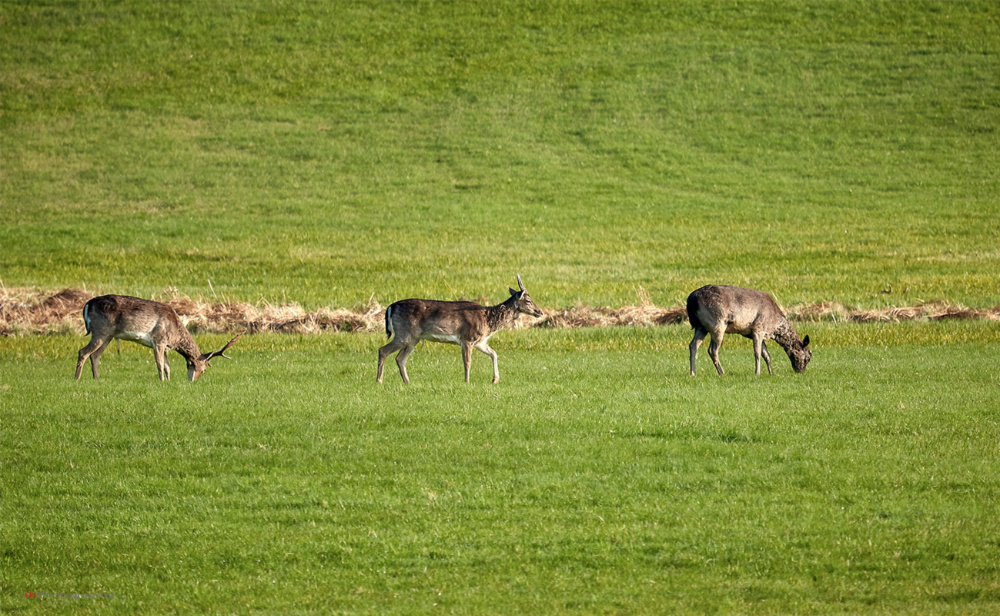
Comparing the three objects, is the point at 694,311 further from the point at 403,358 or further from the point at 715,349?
the point at 403,358

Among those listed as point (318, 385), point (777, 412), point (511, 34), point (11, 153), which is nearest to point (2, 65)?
point (11, 153)

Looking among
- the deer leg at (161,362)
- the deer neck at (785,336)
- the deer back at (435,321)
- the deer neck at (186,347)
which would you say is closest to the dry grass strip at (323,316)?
the deer neck at (186,347)

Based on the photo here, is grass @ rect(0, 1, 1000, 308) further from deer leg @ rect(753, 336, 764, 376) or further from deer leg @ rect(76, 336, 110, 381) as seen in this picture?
deer leg @ rect(76, 336, 110, 381)

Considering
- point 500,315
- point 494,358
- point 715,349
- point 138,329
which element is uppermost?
point 500,315

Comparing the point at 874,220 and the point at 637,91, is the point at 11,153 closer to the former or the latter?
the point at 637,91

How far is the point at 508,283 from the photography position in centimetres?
3309

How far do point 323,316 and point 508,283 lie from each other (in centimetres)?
809

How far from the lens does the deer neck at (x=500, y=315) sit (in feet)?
63.0

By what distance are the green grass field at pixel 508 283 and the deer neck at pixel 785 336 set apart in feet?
2.06

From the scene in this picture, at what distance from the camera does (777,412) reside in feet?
48.9

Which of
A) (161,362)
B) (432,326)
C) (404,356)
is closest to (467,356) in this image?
(432,326)

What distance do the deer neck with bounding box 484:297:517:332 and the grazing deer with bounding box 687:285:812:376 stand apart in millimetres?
3095

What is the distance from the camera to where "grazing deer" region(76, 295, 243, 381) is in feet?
63.4

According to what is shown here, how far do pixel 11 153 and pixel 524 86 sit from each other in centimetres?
2483
